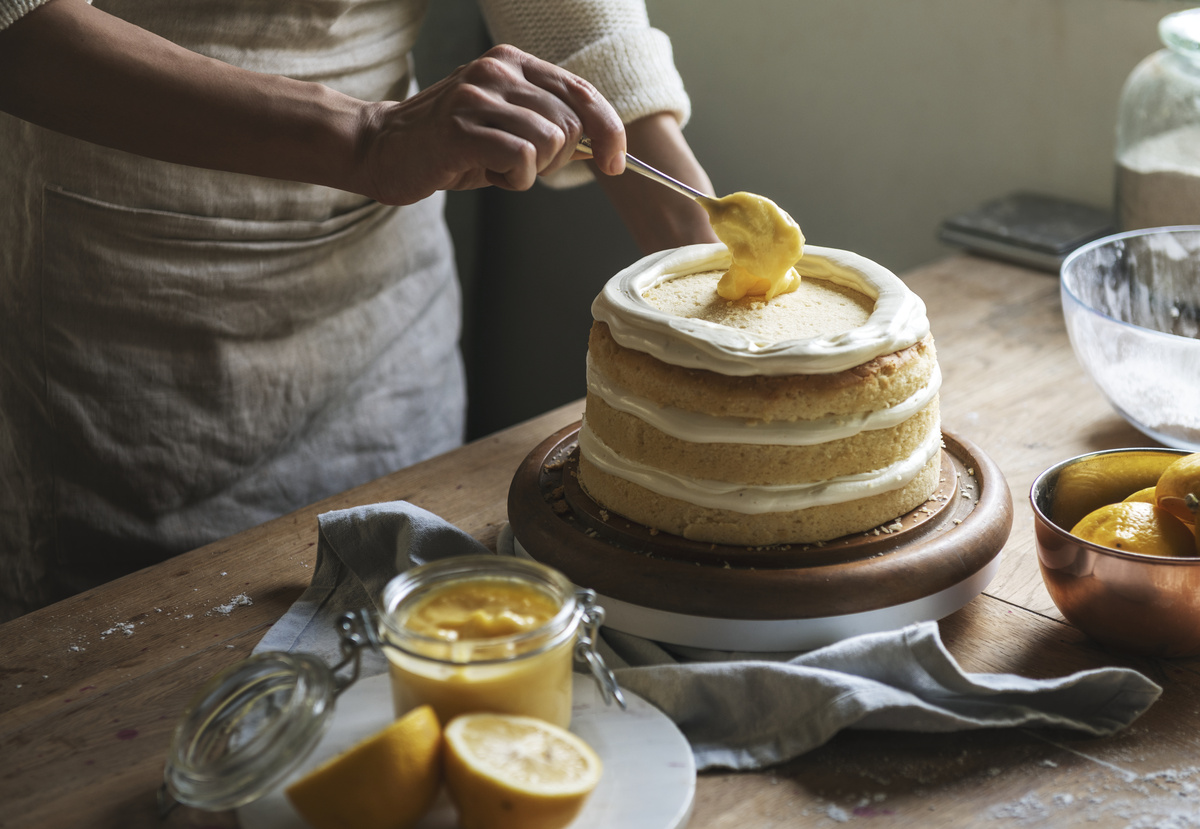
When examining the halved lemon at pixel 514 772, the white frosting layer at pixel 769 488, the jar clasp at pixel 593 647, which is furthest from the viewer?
the white frosting layer at pixel 769 488

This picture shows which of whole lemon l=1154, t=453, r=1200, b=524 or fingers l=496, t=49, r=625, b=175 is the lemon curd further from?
whole lemon l=1154, t=453, r=1200, b=524

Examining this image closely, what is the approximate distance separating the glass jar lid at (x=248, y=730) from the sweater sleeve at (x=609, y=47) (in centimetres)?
76

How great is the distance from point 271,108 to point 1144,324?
0.99 metres

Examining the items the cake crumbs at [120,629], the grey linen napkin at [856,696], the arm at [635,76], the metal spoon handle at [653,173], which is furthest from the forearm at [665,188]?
the cake crumbs at [120,629]

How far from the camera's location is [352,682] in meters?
0.66

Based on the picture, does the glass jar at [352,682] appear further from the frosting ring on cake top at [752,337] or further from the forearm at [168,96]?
the forearm at [168,96]

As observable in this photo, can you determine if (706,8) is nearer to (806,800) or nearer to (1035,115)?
(1035,115)

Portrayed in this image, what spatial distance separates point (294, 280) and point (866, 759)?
92 centimetres

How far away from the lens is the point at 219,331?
4.24 ft

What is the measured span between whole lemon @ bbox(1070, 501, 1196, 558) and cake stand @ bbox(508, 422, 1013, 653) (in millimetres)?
69

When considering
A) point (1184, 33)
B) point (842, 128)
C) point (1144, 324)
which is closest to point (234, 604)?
point (1144, 324)

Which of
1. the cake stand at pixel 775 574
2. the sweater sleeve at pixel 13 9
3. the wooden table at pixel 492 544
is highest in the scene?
the sweater sleeve at pixel 13 9

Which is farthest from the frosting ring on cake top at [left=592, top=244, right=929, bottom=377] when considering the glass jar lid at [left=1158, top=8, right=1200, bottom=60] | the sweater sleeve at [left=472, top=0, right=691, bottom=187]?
the glass jar lid at [left=1158, top=8, right=1200, bottom=60]

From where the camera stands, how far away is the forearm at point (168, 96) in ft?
2.97
